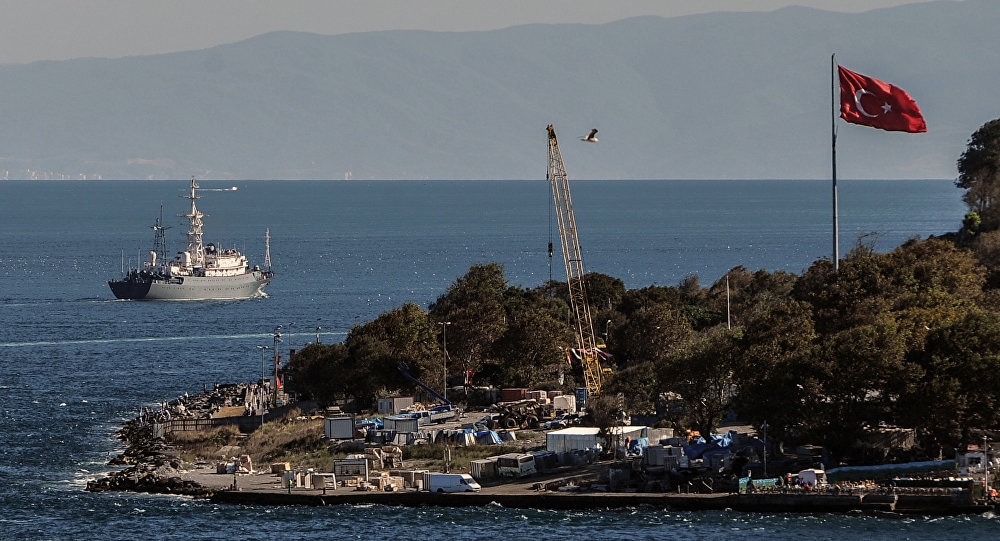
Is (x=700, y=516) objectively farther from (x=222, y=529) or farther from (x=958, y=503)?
(x=222, y=529)

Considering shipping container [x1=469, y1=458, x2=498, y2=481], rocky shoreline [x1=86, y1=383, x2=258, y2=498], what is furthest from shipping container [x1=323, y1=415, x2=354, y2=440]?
shipping container [x1=469, y1=458, x2=498, y2=481]

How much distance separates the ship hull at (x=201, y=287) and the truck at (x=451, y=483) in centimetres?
10764

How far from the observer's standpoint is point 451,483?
54.3 m

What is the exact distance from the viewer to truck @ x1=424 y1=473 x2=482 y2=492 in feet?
178

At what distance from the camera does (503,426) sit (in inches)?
2557

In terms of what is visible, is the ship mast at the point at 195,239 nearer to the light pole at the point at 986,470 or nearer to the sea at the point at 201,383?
the sea at the point at 201,383

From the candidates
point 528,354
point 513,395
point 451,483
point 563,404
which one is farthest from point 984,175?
point 451,483

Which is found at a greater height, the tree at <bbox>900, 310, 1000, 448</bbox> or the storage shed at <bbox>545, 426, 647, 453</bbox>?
the tree at <bbox>900, 310, 1000, 448</bbox>

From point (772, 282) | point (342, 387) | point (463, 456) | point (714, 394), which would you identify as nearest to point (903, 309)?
point (714, 394)

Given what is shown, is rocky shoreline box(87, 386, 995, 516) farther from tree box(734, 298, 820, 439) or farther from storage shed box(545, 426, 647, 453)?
tree box(734, 298, 820, 439)

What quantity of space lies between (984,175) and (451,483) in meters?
58.8

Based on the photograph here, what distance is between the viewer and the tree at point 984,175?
3851 inches

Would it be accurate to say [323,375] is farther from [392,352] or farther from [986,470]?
[986,470]

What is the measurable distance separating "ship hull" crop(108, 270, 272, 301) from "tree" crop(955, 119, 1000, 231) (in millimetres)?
74764
